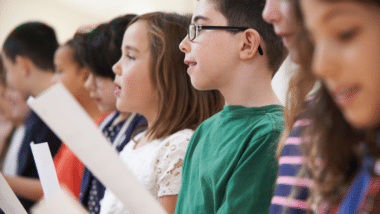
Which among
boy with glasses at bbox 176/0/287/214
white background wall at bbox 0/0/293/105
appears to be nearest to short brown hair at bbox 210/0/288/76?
boy with glasses at bbox 176/0/287/214

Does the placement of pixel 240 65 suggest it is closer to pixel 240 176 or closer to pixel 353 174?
pixel 240 176

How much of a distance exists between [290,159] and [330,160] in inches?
6.2

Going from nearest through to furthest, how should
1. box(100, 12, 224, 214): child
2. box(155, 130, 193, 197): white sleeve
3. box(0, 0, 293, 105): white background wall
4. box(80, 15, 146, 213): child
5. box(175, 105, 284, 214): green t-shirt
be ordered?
box(175, 105, 284, 214): green t-shirt < box(155, 130, 193, 197): white sleeve < box(100, 12, 224, 214): child < box(80, 15, 146, 213): child < box(0, 0, 293, 105): white background wall

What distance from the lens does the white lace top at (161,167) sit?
0.96 m

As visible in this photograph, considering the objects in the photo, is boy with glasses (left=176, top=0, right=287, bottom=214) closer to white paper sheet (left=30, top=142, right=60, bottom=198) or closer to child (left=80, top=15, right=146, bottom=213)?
white paper sheet (left=30, top=142, right=60, bottom=198)

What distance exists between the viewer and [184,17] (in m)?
1.16

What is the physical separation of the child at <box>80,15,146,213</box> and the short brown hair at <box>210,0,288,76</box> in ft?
1.95

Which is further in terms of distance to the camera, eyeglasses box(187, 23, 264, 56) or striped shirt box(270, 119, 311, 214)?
eyeglasses box(187, 23, 264, 56)

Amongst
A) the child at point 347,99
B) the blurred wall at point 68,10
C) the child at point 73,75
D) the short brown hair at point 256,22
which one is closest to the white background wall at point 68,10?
the blurred wall at point 68,10

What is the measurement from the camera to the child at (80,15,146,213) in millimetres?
1312

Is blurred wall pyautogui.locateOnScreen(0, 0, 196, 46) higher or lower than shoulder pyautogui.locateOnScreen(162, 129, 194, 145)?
higher

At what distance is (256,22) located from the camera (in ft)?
2.72

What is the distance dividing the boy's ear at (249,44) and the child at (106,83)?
1.97 ft

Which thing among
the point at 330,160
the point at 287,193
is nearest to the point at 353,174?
the point at 330,160
